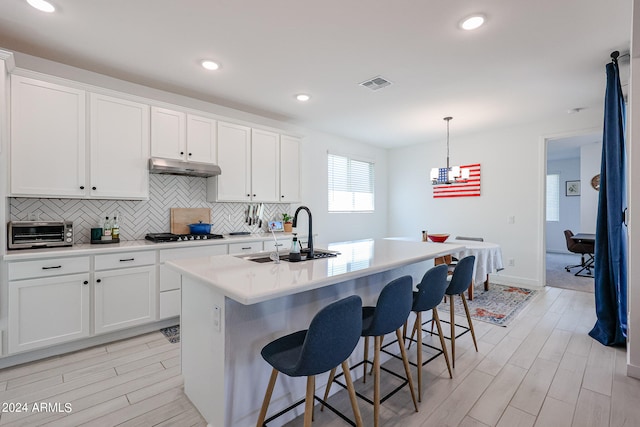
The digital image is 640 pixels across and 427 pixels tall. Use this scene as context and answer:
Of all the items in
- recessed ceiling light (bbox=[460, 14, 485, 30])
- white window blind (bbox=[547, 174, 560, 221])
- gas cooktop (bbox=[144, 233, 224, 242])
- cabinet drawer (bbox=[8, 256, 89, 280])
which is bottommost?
cabinet drawer (bbox=[8, 256, 89, 280])

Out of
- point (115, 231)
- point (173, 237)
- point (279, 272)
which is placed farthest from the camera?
point (173, 237)

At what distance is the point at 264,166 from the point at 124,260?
2036 millimetres

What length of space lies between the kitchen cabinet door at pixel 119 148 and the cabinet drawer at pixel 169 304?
1.05m

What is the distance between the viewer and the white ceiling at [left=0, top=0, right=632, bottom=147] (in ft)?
7.12

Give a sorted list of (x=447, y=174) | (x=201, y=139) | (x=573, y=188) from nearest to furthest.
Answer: (x=201, y=139)
(x=447, y=174)
(x=573, y=188)

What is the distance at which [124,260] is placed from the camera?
2.91m

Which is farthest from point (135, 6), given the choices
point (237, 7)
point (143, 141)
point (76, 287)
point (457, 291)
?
point (457, 291)

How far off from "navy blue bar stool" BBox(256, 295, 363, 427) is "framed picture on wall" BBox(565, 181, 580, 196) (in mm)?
9265

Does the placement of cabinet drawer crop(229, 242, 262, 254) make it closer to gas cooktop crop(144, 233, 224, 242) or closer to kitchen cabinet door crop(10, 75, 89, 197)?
gas cooktop crop(144, 233, 224, 242)

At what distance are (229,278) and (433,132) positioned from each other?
4.90m

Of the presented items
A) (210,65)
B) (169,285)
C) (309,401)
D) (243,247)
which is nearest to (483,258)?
(243,247)

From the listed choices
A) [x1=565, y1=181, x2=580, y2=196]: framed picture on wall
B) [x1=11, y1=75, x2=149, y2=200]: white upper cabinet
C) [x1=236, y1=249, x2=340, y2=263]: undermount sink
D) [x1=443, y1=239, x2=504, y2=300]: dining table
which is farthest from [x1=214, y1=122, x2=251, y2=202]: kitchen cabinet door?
[x1=565, y1=181, x2=580, y2=196]: framed picture on wall

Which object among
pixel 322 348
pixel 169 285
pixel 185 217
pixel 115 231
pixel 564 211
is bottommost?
pixel 169 285

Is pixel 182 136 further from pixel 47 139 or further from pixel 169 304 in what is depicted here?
pixel 169 304
